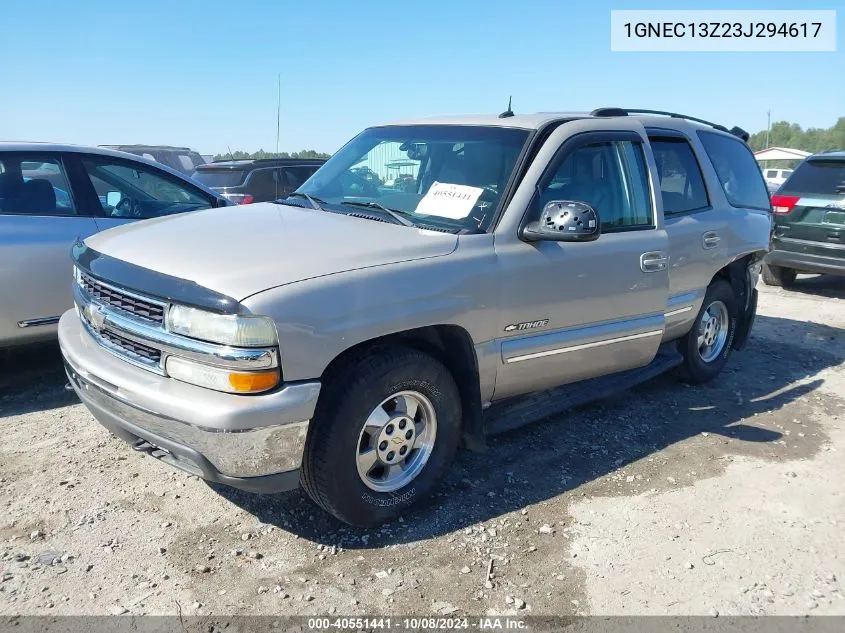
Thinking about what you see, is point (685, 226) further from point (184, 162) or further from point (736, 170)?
point (184, 162)

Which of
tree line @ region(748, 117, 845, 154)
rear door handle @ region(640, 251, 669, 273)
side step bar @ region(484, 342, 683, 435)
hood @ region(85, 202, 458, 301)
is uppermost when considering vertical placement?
tree line @ region(748, 117, 845, 154)

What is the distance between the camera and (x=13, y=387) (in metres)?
4.95

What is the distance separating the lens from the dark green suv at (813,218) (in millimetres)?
8555

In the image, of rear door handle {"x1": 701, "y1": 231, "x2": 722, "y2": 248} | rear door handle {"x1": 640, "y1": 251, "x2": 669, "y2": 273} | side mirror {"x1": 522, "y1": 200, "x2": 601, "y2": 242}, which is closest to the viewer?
side mirror {"x1": 522, "y1": 200, "x2": 601, "y2": 242}

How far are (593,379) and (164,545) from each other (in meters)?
2.68

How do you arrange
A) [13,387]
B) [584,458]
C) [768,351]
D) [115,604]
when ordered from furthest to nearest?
1. [768,351]
2. [13,387]
3. [584,458]
4. [115,604]

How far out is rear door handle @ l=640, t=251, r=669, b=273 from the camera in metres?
4.17

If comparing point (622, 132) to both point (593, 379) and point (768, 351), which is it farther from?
point (768, 351)

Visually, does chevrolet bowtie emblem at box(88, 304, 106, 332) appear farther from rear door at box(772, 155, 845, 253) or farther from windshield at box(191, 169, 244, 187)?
rear door at box(772, 155, 845, 253)

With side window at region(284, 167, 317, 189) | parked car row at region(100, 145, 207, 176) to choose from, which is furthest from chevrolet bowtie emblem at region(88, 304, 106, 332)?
parked car row at region(100, 145, 207, 176)

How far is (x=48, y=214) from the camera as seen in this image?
4.85 m

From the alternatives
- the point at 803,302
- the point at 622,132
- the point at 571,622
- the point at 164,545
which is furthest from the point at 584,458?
the point at 803,302

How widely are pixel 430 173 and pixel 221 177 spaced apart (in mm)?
6910

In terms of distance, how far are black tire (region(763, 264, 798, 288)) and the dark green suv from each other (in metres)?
0.33
